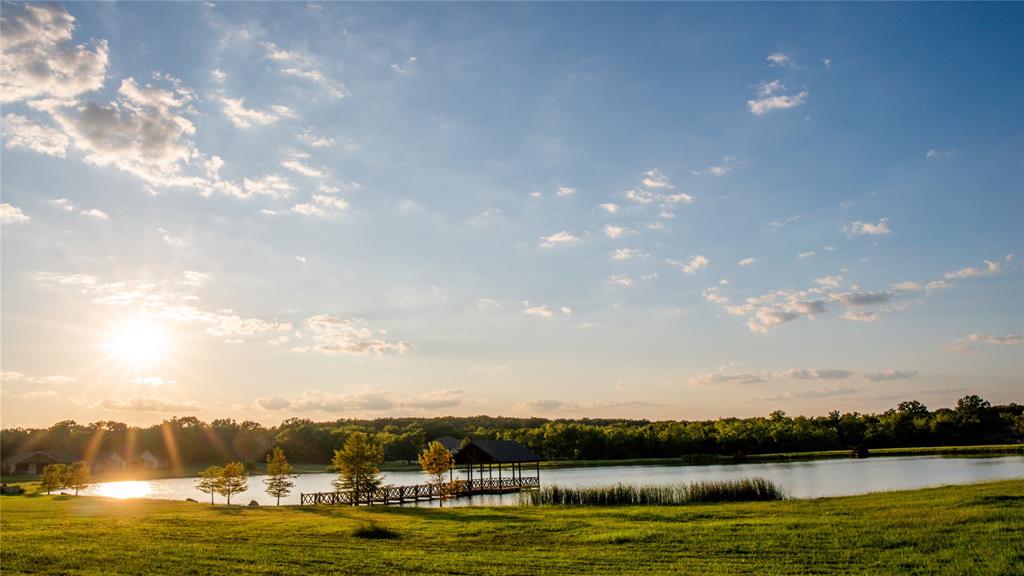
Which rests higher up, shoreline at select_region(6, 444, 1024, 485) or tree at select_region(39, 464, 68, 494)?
tree at select_region(39, 464, 68, 494)

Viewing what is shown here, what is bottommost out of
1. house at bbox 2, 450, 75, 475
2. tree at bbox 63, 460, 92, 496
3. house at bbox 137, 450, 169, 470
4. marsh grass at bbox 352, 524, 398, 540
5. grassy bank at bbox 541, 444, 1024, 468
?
grassy bank at bbox 541, 444, 1024, 468

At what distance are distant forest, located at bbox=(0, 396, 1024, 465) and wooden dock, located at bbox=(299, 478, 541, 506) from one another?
132 ft

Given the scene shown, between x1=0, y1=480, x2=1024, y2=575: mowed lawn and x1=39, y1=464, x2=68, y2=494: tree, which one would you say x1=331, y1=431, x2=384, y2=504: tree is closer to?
x1=0, y1=480, x2=1024, y2=575: mowed lawn

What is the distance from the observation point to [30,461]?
84688 millimetres

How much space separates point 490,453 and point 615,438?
46.3m

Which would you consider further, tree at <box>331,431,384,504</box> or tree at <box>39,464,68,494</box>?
tree at <box>39,464,68,494</box>

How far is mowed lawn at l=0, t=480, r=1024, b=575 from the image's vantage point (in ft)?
43.7

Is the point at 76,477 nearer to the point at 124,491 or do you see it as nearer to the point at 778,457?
the point at 124,491

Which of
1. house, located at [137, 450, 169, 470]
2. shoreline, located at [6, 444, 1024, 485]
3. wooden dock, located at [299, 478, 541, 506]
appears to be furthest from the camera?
house, located at [137, 450, 169, 470]

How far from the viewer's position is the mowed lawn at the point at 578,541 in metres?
13.3

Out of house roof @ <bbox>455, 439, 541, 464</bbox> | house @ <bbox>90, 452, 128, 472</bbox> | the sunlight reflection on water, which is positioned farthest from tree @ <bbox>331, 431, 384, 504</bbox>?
house @ <bbox>90, 452, 128, 472</bbox>

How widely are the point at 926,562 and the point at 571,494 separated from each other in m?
21.3

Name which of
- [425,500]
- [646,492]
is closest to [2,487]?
[425,500]

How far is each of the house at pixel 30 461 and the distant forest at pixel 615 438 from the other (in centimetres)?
432
